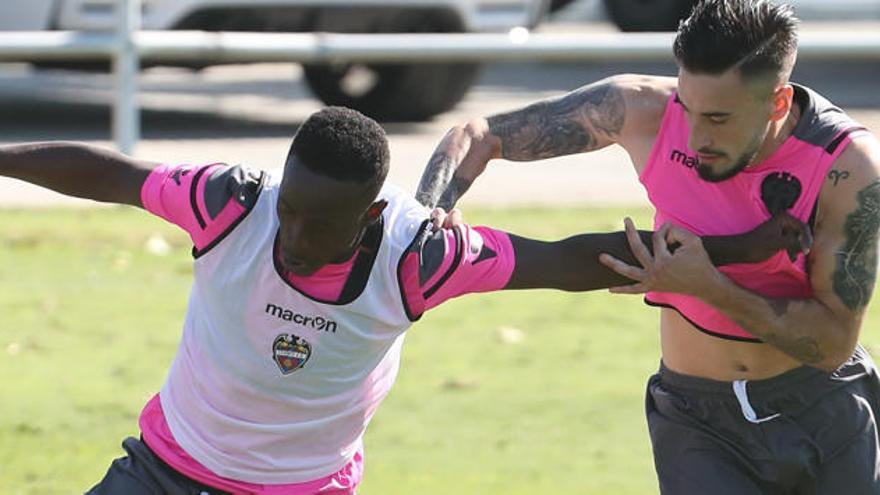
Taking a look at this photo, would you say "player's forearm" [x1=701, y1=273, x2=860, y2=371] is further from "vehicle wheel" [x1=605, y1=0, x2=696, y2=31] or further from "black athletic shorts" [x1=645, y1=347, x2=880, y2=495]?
"vehicle wheel" [x1=605, y1=0, x2=696, y2=31]

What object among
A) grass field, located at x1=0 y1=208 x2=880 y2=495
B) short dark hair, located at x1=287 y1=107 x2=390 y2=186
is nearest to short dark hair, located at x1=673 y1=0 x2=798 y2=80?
short dark hair, located at x1=287 y1=107 x2=390 y2=186

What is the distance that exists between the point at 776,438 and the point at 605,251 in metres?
0.73

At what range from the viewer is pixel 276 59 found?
12578 millimetres

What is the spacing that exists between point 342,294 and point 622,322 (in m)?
4.68

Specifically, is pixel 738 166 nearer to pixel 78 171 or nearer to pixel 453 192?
pixel 453 192

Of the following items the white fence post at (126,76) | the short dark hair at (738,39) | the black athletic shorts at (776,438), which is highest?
the short dark hair at (738,39)

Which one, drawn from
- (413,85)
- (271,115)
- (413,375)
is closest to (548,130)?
(413,375)

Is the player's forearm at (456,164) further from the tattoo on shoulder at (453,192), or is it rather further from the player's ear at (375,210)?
the player's ear at (375,210)

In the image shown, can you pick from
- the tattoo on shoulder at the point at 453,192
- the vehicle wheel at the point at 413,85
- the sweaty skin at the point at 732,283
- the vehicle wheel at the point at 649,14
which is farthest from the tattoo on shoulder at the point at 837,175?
→ the vehicle wheel at the point at 649,14

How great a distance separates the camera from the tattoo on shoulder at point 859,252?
4867 mm

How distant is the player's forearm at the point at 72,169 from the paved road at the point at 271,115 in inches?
268

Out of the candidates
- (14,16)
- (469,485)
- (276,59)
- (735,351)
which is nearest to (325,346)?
(735,351)

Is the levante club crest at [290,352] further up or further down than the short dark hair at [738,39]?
further down

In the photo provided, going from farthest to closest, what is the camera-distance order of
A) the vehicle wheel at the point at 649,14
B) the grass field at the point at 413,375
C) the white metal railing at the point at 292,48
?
the vehicle wheel at the point at 649,14
the white metal railing at the point at 292,48
the grass field at the point at 413,375
